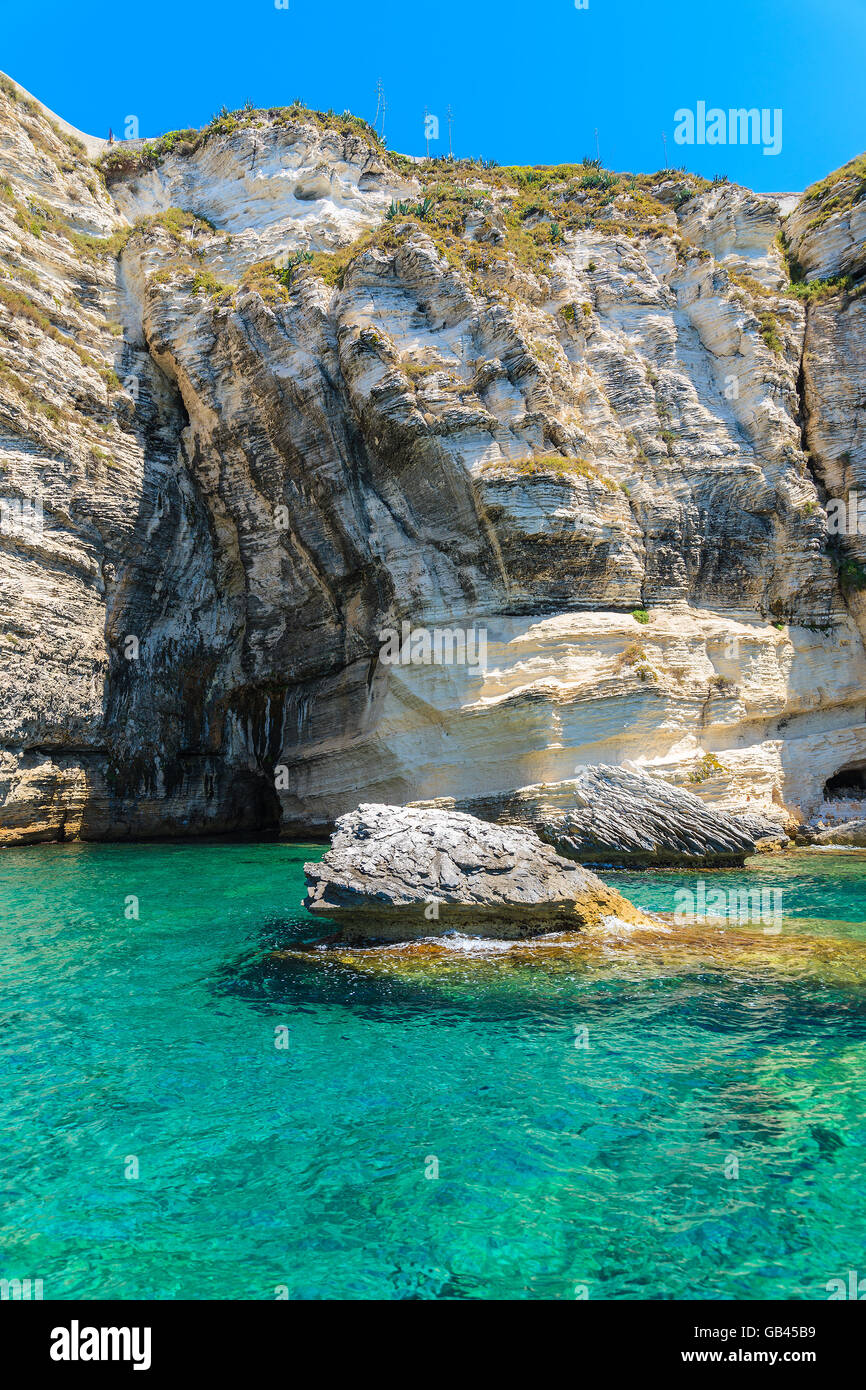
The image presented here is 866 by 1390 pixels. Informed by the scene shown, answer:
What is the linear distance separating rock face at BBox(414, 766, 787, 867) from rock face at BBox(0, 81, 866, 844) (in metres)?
1.35

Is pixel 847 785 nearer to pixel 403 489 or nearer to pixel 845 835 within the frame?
pixel 845 835

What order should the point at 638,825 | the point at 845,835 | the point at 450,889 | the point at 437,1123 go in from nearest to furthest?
the point at 437,1123 → the point at 450,889 → the point at 638,825 → the point at 845,835

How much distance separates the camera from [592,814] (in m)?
18.4

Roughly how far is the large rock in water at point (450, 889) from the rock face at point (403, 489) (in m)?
8.53

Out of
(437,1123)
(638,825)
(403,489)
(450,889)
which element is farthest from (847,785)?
(437,1123)

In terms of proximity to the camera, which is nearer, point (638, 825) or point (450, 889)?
point (450, 889)

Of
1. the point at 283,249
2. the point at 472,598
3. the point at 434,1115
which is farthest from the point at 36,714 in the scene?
the point at 434,1115

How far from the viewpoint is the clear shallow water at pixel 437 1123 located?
4367 millimetres

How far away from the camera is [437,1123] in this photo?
589 cm

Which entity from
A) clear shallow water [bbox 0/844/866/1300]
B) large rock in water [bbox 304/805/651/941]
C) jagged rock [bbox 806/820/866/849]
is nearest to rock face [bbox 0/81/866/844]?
jagged rock [bbox 806/820/866/849]

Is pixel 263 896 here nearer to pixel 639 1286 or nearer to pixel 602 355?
pixel 639 1286

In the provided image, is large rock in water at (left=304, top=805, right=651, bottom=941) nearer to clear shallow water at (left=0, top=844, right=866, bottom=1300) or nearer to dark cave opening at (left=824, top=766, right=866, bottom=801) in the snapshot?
clear shallow water at (left=0, top=844, right=866, bottom=1300)

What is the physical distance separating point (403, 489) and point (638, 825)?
11.8m

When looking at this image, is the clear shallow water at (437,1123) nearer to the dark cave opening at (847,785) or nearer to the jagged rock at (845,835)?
the jagged rock at (845,835)
